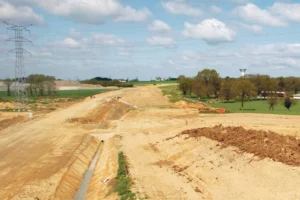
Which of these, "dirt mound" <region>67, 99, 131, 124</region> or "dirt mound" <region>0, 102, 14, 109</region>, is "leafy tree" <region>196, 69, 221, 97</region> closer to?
"dirt mound" <region>67, 99, 131, 124</region>

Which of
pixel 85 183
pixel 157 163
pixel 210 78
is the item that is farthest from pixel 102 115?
pixel 210 78

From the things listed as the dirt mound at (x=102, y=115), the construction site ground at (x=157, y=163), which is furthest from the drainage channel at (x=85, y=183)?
the dirt mound at (x=102, y=115)

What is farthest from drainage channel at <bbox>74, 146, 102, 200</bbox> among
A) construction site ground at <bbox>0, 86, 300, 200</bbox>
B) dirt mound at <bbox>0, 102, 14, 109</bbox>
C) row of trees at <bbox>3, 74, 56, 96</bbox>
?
row of trees at <bbox>3, 74, 56, 96</bbox>

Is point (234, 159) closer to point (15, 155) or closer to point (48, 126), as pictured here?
point (15, 155)

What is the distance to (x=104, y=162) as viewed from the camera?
113 ft

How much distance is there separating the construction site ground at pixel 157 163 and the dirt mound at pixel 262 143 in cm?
6

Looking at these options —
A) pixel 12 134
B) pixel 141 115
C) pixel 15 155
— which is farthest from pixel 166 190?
pixel 141 115

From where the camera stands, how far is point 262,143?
88.4ft

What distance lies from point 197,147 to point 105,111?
140 feet

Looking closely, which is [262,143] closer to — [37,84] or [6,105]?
[6,105]

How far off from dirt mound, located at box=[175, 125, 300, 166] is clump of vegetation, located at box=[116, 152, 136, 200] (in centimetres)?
843

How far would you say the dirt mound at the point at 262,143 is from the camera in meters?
23.0

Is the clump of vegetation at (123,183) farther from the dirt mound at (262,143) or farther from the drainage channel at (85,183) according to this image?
the dirt mound at (262,143)

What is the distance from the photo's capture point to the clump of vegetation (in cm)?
2167
